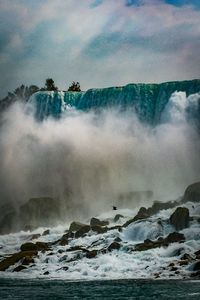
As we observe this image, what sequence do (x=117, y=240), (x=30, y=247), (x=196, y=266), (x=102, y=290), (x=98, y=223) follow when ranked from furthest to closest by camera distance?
(x=98, y=223) < (x=30, y=247) < (x=117, y=240) < (x=196, y=266) < (x=102, y=290)

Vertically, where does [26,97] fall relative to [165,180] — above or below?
above

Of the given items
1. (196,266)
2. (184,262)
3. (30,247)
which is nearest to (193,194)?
(30,247)

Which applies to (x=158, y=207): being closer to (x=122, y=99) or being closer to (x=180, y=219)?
(x=180, y=219)

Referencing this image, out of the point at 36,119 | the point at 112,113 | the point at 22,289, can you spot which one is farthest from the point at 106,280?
the point at 36,119

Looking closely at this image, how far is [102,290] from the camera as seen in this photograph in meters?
30.5

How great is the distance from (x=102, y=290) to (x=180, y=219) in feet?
62.4

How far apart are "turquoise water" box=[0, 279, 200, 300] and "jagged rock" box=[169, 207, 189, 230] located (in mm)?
14715

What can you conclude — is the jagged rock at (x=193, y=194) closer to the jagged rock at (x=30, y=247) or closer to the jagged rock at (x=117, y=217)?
the jagged rock at (x=117, y=217)

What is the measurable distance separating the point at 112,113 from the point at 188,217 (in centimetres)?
3742

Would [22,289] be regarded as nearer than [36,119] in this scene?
Yes

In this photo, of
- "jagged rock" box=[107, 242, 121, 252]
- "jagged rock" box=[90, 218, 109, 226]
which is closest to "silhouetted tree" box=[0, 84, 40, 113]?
"jagged rock" box=[90, 218, 109, 226]

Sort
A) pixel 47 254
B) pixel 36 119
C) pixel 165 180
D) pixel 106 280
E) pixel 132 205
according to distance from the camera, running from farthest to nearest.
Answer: pixel 36 119 → pixel 165 180 → pixel 132 205 → pixel 47 254 → pixel 106 280

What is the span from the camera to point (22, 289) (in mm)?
32062

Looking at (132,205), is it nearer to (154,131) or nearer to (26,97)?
(154,131)
